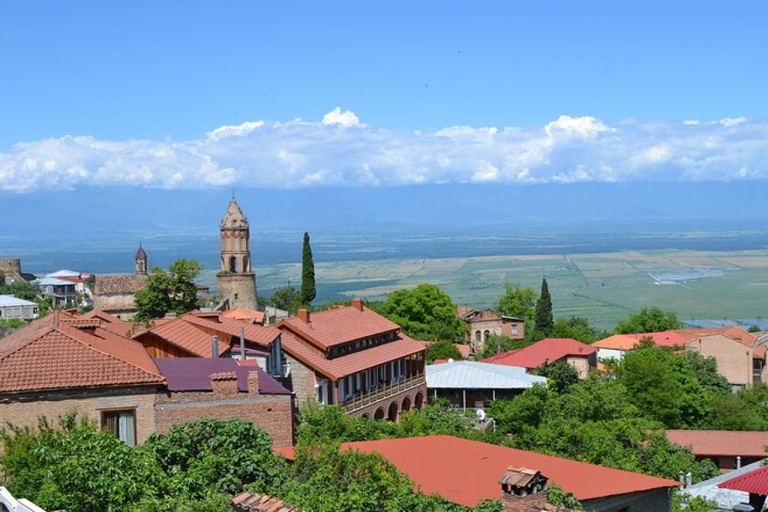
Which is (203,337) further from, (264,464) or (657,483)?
(657,483)

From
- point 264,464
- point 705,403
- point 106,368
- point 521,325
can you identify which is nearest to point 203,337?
point 106,368

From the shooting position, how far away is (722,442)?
42.1 m

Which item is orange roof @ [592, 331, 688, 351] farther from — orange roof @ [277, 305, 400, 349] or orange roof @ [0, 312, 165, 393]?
orange roof @ [0, 312, 165, 393]

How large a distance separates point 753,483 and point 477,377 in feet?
116

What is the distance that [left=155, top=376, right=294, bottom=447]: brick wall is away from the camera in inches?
876

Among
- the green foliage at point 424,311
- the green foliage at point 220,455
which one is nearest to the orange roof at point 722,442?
the green foliage at point 220,455

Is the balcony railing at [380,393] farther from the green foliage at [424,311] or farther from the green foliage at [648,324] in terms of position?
the green foliage at [648,324]

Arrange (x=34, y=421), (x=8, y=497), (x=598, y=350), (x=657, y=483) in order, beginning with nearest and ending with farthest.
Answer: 1. (x=8, y=497)
2. (x=657, y=483)
3. (x=34, y=421)
4. (x=598, y=350)

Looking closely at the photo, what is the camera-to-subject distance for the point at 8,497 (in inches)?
514

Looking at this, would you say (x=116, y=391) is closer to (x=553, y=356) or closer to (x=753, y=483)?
(x=753, y=483)

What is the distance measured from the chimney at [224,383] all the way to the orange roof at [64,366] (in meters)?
1.34

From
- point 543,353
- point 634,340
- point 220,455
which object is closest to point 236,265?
point 543,353

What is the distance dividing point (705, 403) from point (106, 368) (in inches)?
1547

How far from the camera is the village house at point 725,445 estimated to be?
4031 cm
